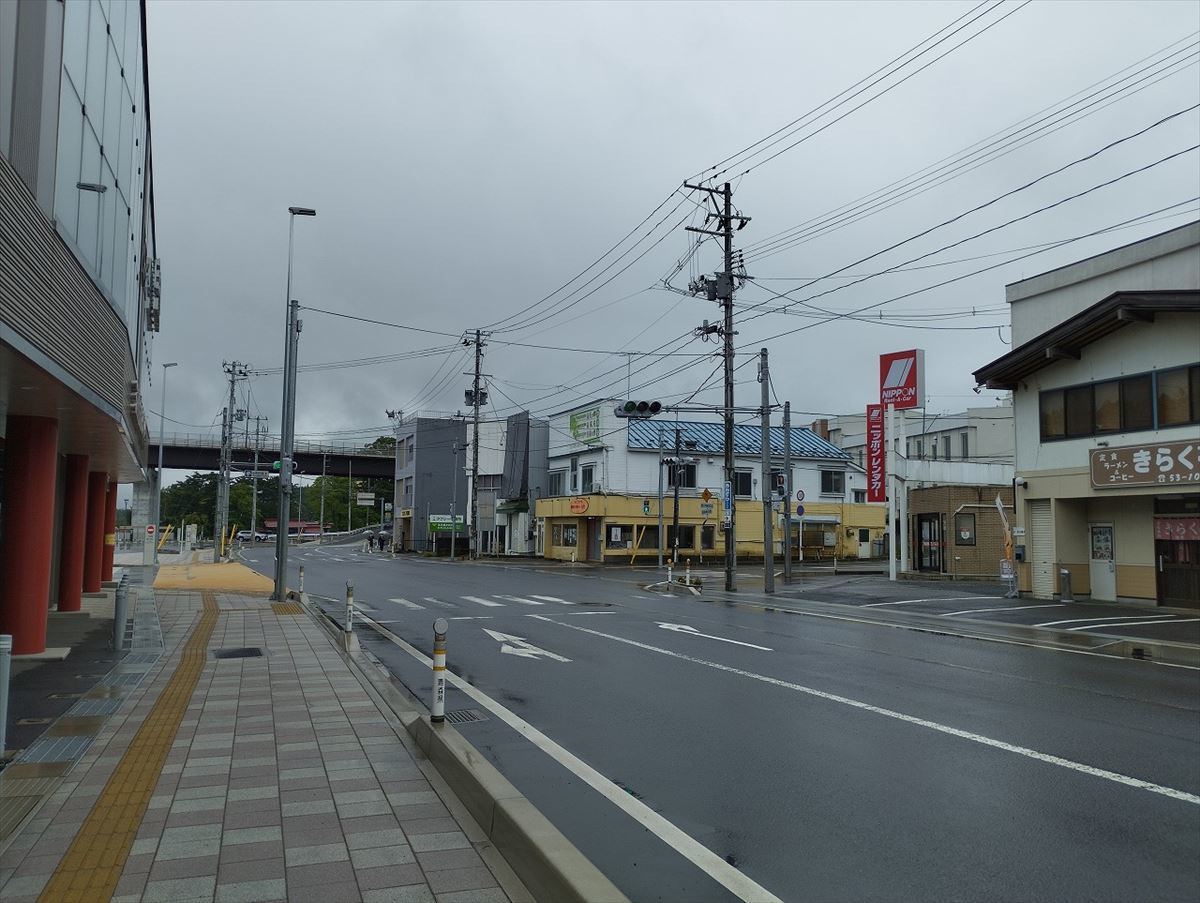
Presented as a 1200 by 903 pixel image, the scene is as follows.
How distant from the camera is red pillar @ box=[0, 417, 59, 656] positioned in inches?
485

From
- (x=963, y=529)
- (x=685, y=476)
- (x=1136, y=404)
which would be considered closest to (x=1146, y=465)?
(x=1136, y=404)

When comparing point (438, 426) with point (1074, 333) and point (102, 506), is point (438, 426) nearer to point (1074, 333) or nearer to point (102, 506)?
point (102, 506)

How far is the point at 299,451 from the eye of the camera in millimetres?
83000

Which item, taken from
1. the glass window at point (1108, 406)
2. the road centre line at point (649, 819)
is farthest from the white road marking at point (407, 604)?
the glass window at point (1108, 406)

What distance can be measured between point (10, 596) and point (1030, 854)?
42.8ft

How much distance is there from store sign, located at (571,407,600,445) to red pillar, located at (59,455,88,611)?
1391 inches

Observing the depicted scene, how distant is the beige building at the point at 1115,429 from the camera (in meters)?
21.0

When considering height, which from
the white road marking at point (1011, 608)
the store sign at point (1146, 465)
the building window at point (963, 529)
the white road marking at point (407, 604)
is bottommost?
the white road marking at point (407, 604)

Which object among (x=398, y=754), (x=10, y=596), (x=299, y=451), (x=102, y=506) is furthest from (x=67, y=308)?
(x=299, y=451)

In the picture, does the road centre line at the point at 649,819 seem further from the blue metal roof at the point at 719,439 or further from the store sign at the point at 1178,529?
the blue metal roof at the point at 719,439

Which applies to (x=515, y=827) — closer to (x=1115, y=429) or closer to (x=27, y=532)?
(x=27, y=532)

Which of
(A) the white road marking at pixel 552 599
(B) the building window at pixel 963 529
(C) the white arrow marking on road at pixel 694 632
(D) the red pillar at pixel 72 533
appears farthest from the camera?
(B) the building window at pixel 963 529

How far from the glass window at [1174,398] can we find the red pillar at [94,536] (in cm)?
2832

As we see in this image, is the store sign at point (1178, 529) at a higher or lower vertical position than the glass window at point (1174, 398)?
lower
